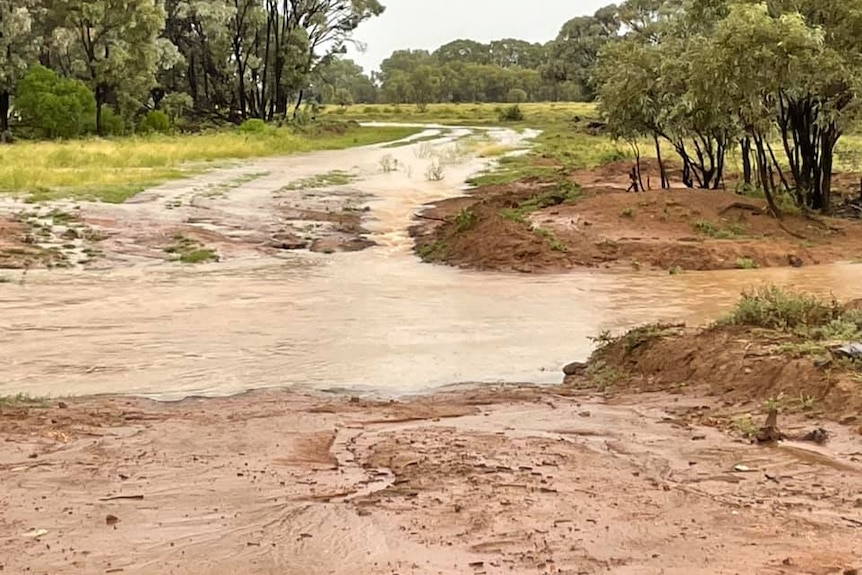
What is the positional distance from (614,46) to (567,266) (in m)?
7.03

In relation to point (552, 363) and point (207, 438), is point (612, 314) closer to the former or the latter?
point (552, 363)

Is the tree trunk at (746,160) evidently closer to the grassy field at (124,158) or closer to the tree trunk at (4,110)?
the grassy field at (124,158)

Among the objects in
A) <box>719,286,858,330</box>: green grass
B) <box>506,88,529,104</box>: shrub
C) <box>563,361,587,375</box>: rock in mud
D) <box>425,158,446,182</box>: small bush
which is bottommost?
<box>563,361,587,375</box>: rock in mud

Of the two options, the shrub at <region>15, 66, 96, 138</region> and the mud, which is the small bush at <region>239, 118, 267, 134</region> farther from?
the mud

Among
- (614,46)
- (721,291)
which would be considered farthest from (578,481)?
(614,46)

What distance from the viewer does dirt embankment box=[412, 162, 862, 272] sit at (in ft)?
61.2

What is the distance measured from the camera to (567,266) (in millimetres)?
18375

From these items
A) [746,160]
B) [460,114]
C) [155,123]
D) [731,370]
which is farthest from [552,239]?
[460,114]

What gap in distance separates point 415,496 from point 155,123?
164 feet

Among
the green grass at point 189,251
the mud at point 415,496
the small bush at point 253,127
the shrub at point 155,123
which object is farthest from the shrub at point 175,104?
the mud at point 415,496

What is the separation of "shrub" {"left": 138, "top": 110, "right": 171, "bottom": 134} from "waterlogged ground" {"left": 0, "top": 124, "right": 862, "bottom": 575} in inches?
1442

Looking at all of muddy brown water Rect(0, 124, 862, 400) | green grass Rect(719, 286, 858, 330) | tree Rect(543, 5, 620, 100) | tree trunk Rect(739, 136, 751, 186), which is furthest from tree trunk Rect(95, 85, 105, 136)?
green grass Rect(719, 286, 858, 330)

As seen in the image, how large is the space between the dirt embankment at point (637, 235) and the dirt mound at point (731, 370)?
28.0ft

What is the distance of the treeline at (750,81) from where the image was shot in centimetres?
1823
